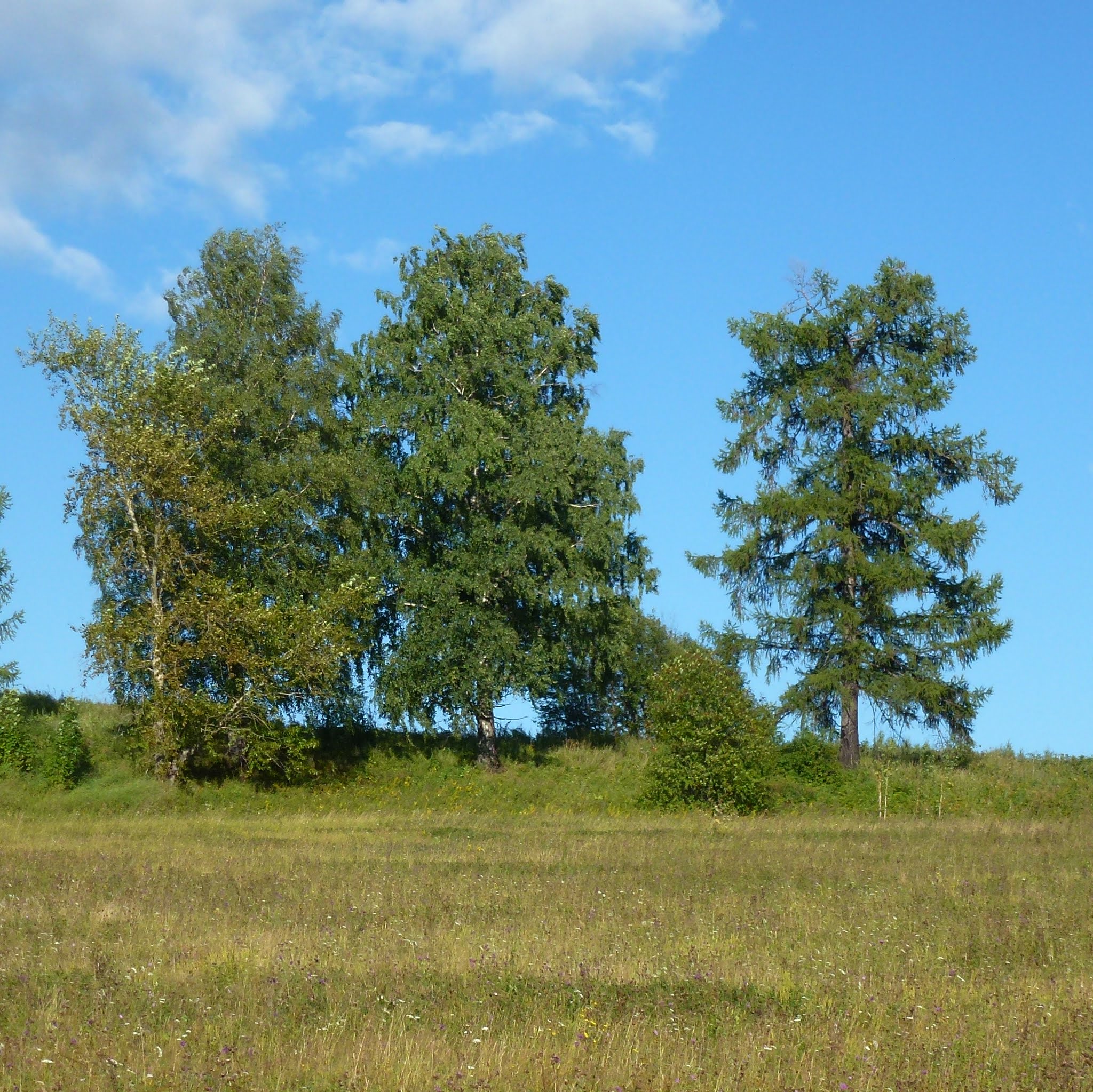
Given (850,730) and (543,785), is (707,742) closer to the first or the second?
(543,785)

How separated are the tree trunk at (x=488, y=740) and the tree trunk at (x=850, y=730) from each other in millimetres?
10881

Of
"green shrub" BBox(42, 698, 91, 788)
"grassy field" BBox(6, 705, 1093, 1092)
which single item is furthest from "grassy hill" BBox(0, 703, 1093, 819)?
"grassy field" BBox(6, 705, 1093, 1092)

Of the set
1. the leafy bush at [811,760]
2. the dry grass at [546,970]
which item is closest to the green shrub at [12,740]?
the dry grass at [546,970]

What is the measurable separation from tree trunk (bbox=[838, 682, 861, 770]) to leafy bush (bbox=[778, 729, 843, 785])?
0.63m

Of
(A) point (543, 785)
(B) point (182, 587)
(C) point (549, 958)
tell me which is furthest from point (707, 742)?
(C) point (549, 958)

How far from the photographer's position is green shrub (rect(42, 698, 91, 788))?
3553 cm

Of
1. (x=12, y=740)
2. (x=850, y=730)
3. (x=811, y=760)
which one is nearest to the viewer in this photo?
(x=811, y=760)

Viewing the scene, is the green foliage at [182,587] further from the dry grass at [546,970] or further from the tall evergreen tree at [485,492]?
the dry grass at [546,970]

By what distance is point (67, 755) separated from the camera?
35.7 metres

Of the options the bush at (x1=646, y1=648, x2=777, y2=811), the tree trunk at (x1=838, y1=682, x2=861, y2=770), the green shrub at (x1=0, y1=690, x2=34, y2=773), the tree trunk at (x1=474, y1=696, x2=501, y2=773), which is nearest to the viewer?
the bush at (x1=646, y1=648, x2=777, y2=811)

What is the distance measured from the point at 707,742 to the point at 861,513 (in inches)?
397

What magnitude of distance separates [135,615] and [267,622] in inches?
154

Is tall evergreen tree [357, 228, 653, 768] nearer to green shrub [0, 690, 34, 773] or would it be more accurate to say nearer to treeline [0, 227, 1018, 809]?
treeline [0, 227, 1018, 809]

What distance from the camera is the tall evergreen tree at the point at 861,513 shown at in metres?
36.7
